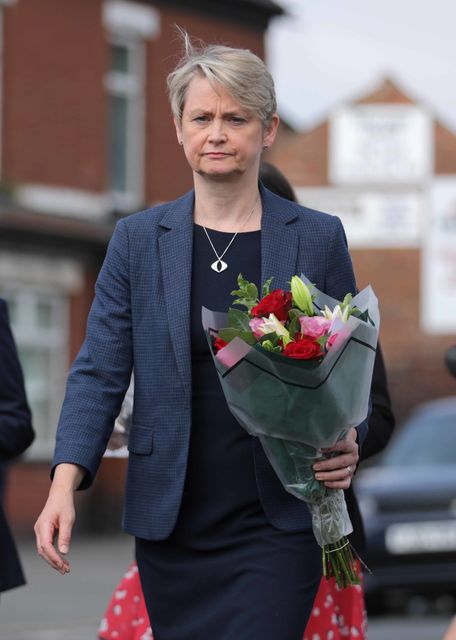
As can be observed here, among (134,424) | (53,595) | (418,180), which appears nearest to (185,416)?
(134,424)

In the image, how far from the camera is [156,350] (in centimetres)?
454

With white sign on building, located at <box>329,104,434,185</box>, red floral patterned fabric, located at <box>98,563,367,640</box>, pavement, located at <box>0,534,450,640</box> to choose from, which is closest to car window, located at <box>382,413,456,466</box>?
pavement, located at <box>0,534,450,640</box>

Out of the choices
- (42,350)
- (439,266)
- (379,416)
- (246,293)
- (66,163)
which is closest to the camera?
(246,293)

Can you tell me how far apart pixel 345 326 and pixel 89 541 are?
19.8m

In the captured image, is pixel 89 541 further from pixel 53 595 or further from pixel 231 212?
pixel 231 212

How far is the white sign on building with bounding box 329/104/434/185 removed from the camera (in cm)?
3916

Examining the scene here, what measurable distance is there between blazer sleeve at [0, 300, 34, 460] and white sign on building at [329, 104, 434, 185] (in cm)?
3316

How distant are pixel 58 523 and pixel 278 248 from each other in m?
0.93

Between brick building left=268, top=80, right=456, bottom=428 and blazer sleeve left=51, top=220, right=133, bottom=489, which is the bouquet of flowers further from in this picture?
brick building left=268, top=80, right=456, bottom=428

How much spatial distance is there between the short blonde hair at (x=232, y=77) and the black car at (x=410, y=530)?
8057mm

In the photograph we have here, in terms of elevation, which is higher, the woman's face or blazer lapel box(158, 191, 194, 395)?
the woman's face

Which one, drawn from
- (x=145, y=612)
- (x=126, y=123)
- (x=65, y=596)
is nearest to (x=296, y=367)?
(x=145, y=612)

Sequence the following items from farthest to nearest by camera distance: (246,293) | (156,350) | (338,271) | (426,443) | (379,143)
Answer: (379,143) < (426,443) < (338,271) < (156,350) < (246,293)

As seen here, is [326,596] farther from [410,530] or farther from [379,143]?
[379,143]
